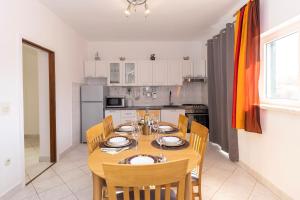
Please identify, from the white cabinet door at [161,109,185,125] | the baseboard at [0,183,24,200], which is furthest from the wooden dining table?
the white cabinet door at [161,109,185,125]

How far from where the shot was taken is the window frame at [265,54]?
2.25m

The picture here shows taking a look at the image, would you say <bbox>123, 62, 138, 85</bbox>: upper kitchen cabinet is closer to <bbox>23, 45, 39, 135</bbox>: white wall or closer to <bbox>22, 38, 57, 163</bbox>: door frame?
<bbox>22, 38, 57, 163</bbox>: door frame

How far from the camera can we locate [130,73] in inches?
206

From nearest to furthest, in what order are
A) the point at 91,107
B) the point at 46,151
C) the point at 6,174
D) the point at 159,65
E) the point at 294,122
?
the point at 294,122, the point at 6,174, the point at 46,151, the point at 91,107, the point at 159,65

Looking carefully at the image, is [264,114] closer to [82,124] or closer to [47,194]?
[47,194]

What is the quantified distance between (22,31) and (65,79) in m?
1.44

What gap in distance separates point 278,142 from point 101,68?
410 centimetres

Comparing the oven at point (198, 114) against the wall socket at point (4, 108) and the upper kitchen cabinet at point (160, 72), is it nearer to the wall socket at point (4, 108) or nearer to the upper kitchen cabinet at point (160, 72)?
the upper kitchen cabinet at point (160, 72)

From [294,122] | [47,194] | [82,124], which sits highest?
[294,122]

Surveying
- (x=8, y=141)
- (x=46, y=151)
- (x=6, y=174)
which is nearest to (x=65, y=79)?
(x=46, y=151)

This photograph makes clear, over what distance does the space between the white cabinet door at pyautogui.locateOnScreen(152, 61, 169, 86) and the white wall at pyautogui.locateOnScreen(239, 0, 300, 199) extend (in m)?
2.73

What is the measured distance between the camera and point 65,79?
4.04 meters

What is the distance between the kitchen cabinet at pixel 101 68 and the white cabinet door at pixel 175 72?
163cm

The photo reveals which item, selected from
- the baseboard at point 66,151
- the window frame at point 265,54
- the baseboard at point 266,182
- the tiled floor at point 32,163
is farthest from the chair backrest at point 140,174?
the baseboard at point 66,151
